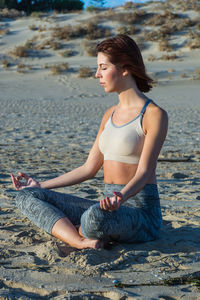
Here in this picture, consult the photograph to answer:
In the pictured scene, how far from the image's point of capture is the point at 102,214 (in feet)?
9.81

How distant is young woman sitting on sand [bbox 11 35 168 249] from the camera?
3.08m

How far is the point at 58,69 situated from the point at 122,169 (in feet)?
62.1

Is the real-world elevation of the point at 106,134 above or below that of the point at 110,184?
above

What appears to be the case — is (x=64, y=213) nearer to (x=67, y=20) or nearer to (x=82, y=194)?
(x=82, y=194)

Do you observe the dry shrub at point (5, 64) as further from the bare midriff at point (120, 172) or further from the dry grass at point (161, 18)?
the bare midriff at point (120, 172)

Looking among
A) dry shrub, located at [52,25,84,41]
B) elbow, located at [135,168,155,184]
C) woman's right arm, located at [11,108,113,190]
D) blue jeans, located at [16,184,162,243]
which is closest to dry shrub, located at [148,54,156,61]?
dry shrub, located at [52,25,84,41]

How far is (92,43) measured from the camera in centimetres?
2572

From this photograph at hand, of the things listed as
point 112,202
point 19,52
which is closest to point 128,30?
point 19,52

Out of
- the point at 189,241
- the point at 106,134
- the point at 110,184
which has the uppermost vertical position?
the point at 106,134

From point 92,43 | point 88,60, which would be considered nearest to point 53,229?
point 88,60

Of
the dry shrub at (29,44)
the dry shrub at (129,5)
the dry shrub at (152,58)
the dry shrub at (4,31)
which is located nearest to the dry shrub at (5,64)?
the dry shrub at (29,44)

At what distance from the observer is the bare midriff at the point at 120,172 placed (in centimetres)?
326

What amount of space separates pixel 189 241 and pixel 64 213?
2.91 ft

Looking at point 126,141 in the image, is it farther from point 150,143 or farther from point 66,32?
point 66,32
